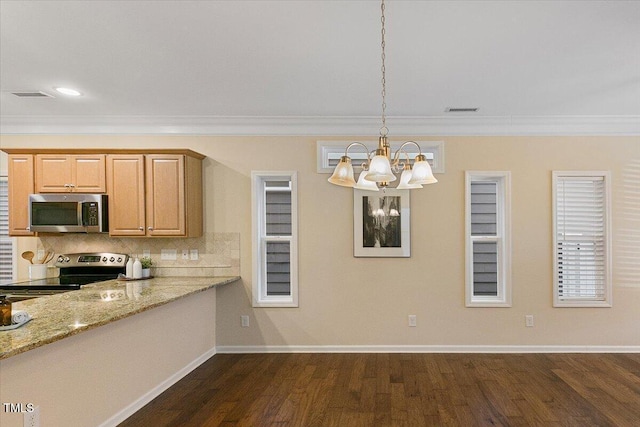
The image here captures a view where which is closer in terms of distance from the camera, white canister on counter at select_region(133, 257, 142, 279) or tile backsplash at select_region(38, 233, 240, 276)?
white canister on counter at select_region(133, 257, 142, 279)

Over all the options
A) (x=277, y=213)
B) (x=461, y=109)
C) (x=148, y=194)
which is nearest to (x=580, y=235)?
(x=461, y=109)

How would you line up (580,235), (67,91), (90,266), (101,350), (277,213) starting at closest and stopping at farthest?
(101,350)
(67,91)
(90,266)
(580,235)
(277,213)

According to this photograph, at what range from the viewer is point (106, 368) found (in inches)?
118

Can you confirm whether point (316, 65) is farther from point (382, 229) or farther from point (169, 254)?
point (169, 254)

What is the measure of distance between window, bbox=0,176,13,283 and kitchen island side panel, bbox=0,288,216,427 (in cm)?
252

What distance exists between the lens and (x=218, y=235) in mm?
4996

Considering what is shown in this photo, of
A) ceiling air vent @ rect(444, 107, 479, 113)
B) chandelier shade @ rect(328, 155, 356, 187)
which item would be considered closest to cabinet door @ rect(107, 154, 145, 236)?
chandelier shade @ rect(328, 155, 356, 187)

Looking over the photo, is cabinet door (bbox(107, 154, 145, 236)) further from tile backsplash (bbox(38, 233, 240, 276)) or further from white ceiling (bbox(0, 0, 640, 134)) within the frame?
white ceiling (bbox(0, 0, 640, 134))

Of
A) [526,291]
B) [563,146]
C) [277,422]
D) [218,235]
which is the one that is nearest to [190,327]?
[218,235]

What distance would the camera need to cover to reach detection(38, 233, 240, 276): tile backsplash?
4.94 metres

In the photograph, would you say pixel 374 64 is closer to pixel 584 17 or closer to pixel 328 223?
pixel 584 17

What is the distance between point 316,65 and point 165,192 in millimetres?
2259

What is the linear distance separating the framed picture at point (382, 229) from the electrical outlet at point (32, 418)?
329cm

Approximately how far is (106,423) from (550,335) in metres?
4.51
